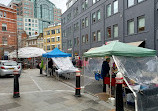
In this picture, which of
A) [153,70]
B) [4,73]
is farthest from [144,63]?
[4,73]

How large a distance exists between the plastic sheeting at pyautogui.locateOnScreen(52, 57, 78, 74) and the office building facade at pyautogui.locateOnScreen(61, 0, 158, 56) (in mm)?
8477

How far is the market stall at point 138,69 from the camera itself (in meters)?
4.84

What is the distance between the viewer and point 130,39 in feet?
60.4

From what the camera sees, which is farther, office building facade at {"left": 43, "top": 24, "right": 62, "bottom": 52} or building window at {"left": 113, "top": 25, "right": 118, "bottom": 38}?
office building facade at {"left": 43, "top": 24, "right": 62, "bottom": 52}

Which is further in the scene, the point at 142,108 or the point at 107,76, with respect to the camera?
the point at 107,76

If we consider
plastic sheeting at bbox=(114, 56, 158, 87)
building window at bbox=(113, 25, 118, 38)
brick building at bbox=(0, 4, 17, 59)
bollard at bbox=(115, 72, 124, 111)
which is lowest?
bollard at bbox=(115, 72, 124, 111)

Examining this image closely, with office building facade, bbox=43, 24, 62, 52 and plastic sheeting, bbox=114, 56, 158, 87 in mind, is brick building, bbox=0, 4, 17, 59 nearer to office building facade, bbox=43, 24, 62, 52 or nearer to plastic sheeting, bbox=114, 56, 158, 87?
office building facade, bbox=43, 24, 62, 52

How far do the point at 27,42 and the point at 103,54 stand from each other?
227 feet

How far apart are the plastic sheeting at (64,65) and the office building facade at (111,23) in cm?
848

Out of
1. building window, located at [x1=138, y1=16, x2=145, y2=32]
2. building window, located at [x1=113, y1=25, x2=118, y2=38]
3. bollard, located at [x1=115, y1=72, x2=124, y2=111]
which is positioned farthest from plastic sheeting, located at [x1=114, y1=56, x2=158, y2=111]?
building window, located at [x1=113, y1=25, x2=118, y2=38]

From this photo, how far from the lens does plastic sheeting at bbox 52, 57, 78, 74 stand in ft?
40.7

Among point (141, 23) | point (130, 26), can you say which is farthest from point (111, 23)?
point (141, 23)

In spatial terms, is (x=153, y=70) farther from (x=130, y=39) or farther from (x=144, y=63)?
(x=130, y=39)

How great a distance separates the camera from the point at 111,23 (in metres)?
22.1
